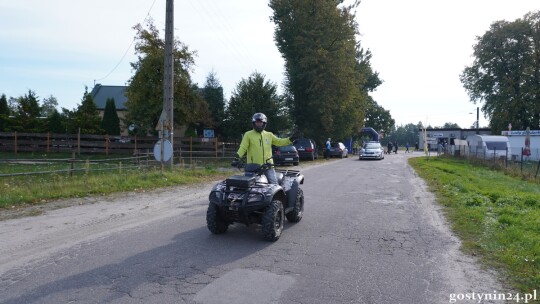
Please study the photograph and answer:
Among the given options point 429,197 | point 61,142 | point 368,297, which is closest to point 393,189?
point 429,197

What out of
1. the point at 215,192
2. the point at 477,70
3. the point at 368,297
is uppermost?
the point at 477,70

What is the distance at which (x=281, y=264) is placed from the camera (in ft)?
18.0

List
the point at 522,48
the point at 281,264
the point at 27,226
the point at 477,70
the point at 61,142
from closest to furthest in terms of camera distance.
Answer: the point at 281,264
the point at 27,226
the point at 61,142
the point at 522,48
the point at 477,70

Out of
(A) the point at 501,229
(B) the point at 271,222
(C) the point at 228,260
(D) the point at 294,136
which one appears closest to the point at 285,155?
(D) the point at 294,136

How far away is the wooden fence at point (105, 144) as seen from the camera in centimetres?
3020

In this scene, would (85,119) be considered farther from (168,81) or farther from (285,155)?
(168,81)

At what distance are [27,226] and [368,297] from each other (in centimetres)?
641

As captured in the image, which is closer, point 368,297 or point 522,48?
point 368,297

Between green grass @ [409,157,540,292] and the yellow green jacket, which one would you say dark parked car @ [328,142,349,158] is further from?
the yellow green jacket

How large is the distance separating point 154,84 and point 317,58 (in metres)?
13.6

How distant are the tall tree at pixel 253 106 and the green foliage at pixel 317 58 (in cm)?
393

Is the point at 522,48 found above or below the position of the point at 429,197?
above

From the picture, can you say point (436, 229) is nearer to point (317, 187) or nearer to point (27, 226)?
point (317, 187)

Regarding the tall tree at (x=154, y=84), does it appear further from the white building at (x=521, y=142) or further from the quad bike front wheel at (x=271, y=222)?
the white building at (x=521, y=142)
